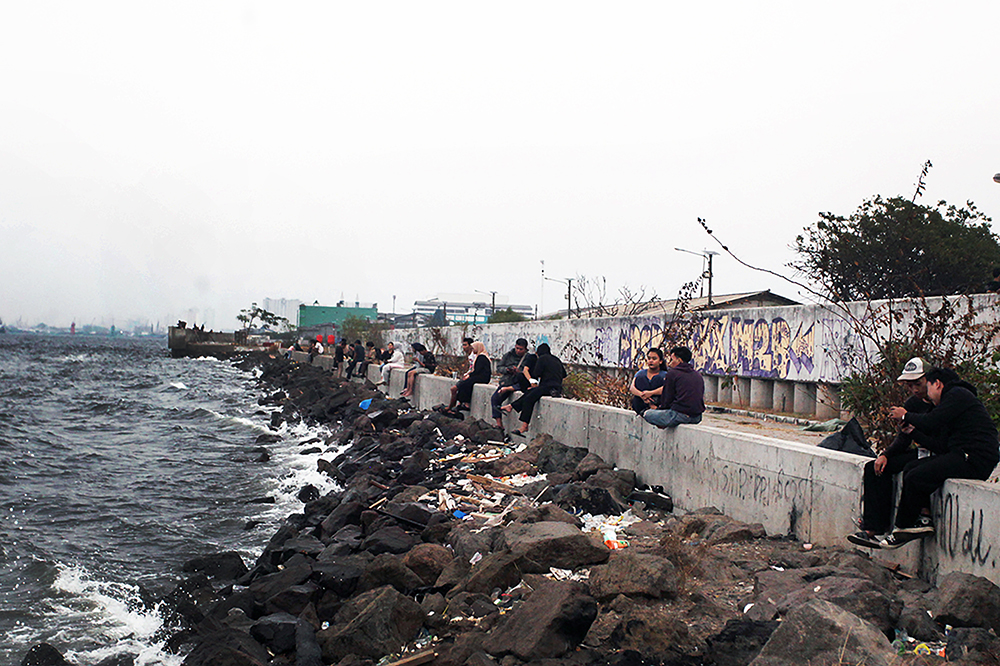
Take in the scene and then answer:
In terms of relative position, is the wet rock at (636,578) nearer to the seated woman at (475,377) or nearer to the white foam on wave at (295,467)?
the white foam on wave at (295,467)

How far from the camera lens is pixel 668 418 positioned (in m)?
8.64

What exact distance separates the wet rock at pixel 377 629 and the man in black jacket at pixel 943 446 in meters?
3.50

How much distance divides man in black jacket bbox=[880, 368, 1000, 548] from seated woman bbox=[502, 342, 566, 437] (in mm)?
7287

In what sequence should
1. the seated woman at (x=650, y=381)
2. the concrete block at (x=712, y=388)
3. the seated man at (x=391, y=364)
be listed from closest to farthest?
1. the seated woman at (x=650, y=381)
2. the concrete block at (x=712, y=388)
3. the seated man at (x=391, y=364)

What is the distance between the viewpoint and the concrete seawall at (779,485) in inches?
197

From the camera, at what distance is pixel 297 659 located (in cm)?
574

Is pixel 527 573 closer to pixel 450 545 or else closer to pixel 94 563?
pixel 450 545

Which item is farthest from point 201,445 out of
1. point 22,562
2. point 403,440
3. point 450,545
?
point 450,545

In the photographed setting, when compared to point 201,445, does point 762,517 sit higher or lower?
higher

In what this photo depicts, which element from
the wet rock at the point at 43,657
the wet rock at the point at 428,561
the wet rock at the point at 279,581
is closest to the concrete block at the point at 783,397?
the wet rock at the point at 428,561

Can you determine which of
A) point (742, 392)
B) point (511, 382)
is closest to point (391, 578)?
point (511, 382)

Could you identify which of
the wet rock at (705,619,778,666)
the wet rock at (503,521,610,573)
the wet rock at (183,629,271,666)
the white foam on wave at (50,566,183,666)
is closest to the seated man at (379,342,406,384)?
the white foam on wave at (50,566,183,666)

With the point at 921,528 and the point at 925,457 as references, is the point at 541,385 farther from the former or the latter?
the point at 921,528

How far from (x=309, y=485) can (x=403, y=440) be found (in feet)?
7.59
